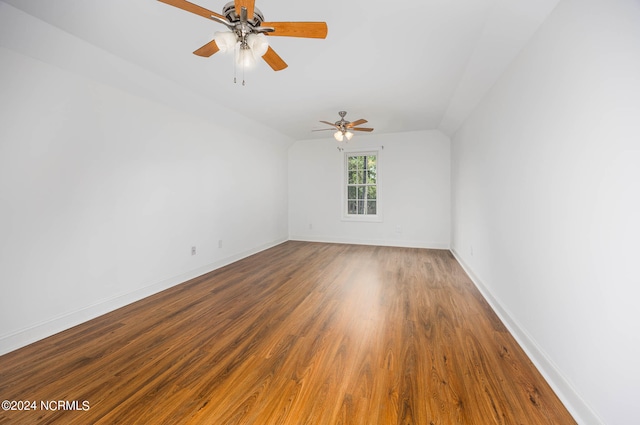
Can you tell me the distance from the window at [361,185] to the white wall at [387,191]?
19 cm

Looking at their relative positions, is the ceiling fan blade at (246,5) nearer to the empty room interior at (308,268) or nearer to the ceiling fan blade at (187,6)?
the empty room interior at (308,268)

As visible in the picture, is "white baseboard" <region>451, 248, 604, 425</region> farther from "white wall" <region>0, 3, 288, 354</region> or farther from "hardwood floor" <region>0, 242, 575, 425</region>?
"white wall" <region>0, 3, 288, 354</region>

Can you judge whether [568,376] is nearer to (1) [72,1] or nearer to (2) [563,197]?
(2) [563,197]

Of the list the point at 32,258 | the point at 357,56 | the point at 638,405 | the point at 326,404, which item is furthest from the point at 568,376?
the point at 32,258

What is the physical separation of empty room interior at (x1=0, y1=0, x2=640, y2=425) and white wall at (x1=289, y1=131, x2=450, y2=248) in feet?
4.99

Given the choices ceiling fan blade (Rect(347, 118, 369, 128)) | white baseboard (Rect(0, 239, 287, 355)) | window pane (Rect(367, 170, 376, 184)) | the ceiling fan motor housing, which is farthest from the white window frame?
the ceiling fan motor housing

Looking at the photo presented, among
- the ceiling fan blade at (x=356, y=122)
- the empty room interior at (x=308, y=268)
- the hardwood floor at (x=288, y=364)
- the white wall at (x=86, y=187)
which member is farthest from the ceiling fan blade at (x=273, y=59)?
the hardwood floor at (x=288, y=364)

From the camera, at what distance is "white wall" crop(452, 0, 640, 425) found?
1.11m

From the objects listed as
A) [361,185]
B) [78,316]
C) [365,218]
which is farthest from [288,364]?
[361,185]

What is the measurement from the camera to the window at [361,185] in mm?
6164

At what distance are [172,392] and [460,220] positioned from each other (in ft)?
14.9

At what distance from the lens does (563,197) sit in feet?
5.10

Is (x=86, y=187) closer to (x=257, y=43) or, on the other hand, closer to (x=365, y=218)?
(x=257, y=43)

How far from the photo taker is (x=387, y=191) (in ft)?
19.5
